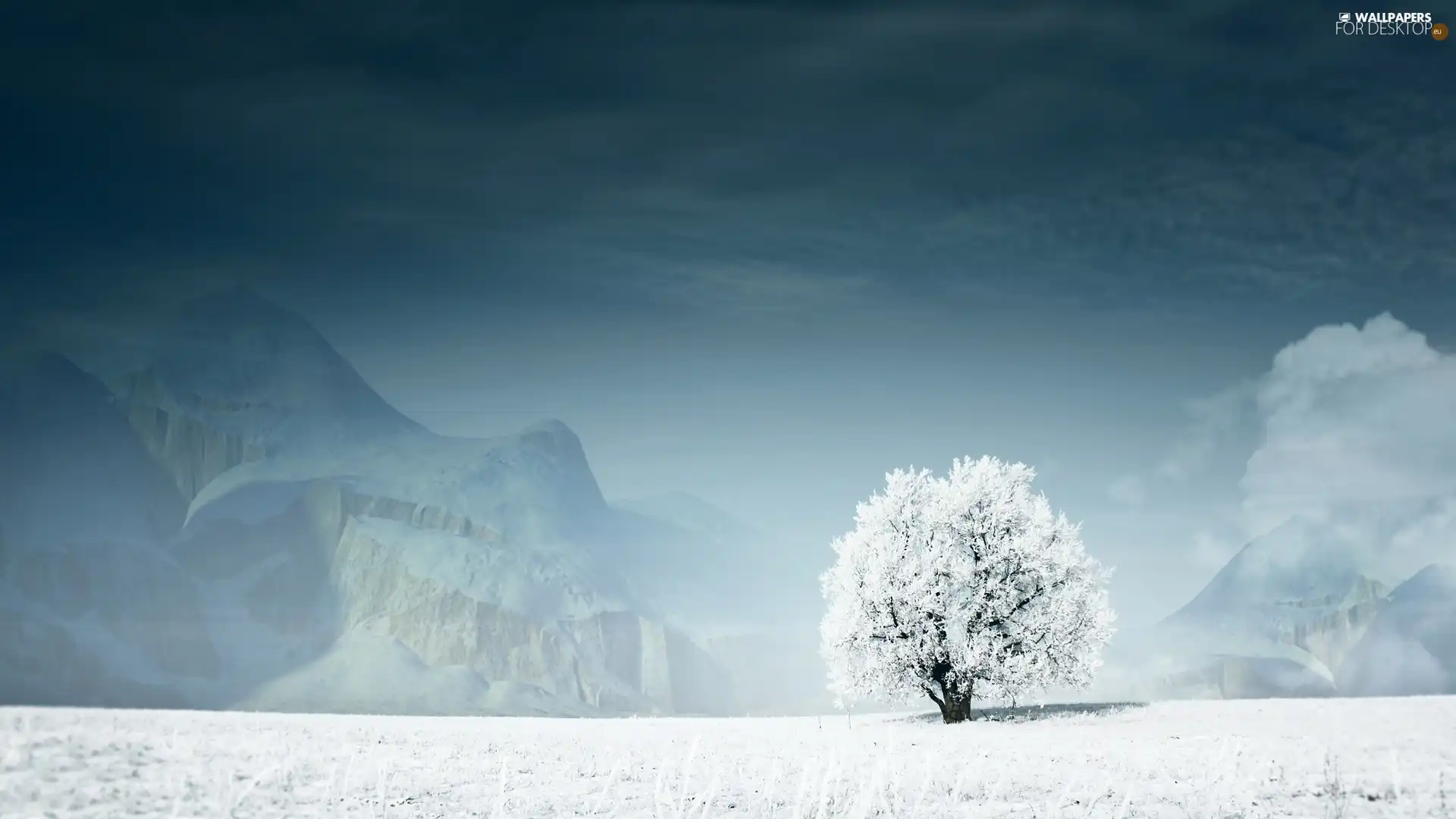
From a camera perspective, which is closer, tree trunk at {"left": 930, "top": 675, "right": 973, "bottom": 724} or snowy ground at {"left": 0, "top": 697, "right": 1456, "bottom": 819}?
snowy ground at {"left": 0, "top": 697, "right": 1456, "bottom": 819}

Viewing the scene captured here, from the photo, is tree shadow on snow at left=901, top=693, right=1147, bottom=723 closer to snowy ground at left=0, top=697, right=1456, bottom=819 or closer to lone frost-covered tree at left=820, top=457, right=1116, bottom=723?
lone frost-covered tree at left=820, top=457, right=1116, bottom=723

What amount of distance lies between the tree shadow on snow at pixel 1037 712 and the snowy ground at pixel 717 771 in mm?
8048

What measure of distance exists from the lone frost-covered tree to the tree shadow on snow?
1.32 m

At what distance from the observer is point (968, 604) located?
49.1 metres

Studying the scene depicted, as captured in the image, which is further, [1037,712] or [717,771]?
[1037,712]

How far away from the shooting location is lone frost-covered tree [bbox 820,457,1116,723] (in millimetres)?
48250

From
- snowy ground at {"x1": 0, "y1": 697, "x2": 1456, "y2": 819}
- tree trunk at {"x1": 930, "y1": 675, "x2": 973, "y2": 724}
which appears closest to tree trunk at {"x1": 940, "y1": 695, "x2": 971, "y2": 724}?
tree trunk at {"x1": 930, "y1": 675, "x2": 973, "y2": 724}

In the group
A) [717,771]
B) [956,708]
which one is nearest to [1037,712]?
[956,708]

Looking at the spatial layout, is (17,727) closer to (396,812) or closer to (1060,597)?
(396,812)

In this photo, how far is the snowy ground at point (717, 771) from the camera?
75.0 ft

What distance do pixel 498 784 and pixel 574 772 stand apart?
95.2 inches

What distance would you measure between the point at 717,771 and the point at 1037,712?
28323mm

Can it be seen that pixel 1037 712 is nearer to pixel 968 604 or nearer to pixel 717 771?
pixel 968 604

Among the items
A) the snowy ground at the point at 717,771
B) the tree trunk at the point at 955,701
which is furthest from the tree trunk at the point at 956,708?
the snowy ground at the point at 717,771
